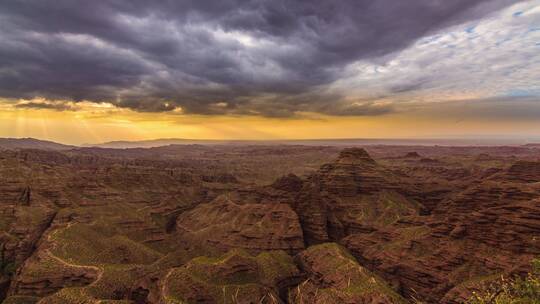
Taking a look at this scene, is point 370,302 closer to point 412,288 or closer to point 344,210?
point 412,288

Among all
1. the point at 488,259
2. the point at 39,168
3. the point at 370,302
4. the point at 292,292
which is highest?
the point at 39,168

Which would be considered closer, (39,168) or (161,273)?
(161,273)

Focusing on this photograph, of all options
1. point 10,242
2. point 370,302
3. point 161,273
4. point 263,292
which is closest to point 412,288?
point 370,302

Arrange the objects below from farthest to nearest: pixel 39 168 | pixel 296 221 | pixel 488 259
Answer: pixel 39 168 < pixel 296 221 < pixel 488 259

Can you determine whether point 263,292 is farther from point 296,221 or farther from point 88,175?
point 88,175

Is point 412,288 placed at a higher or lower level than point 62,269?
lower

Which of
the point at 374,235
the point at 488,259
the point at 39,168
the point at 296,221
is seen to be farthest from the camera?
the point at 39,168
